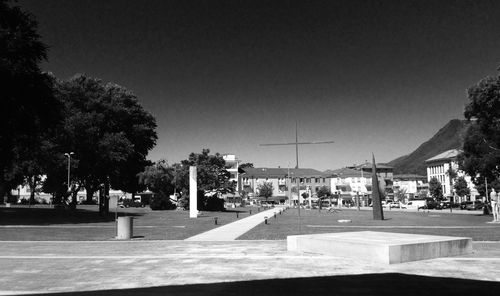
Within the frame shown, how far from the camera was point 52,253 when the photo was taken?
1402cm

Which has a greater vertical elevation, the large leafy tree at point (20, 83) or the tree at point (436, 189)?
the large leafy tree at point (20, 83)

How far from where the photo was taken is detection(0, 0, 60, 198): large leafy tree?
27.7 m

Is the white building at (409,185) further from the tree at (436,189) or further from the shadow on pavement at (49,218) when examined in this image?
the shadow on pavement at (49,218)

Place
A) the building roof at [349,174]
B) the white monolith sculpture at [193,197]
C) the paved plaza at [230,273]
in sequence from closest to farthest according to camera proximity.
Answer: the paved plaza at [230,273], the white monolith sculpture at [193,197], the building roof at [349,174]

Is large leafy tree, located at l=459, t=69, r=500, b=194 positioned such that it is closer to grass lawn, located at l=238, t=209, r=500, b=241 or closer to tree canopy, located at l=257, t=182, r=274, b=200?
grass lawn, located at l=238, t=209, r=500, b=241

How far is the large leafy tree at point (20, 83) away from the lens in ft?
90.8

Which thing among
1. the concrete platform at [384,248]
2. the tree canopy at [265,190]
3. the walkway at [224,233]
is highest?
A: the tree canopy at [265,190]

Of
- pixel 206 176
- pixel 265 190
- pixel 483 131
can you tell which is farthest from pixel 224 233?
pixel 265 190

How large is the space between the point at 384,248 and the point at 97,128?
43009mm

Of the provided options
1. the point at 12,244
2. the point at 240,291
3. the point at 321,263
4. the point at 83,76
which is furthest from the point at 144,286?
the point at 83,76

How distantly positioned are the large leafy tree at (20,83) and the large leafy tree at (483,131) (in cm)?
3833

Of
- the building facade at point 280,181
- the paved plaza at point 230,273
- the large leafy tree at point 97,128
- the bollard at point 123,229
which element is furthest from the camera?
the building facade at point 280,181

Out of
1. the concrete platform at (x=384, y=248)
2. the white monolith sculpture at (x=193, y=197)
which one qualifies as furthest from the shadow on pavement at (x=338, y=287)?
the white monolith sculpture at (x=193, y=197)

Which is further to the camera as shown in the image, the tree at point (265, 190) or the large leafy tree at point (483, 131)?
the tree at point (265, 190)
